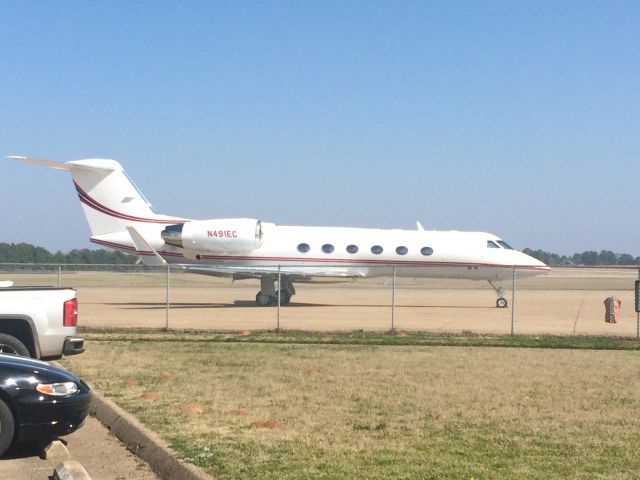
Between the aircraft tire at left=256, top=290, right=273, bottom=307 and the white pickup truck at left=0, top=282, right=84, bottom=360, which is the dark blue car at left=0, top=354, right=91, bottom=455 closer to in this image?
the white pickup truck at left=0, top=282, right=84, bottom=360

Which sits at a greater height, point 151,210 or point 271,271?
point 151,210

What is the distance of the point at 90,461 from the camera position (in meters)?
7.61

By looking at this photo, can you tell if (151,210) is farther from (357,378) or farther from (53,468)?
(53,468)

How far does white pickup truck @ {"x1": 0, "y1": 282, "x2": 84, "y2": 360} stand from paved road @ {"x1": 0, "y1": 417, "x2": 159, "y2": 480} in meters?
2.59

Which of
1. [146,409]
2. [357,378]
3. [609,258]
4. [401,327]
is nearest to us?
[146,409]

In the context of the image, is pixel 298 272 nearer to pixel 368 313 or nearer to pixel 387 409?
pixel 368 313

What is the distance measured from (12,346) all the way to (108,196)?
2113 centimetres

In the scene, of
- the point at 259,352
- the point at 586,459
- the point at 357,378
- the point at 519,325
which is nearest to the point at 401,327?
the point at 519,325

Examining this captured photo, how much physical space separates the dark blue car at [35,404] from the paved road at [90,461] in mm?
236

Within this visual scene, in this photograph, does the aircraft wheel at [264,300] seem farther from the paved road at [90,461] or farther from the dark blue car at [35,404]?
the dark blue car at [35,404]

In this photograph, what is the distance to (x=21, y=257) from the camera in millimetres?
85188

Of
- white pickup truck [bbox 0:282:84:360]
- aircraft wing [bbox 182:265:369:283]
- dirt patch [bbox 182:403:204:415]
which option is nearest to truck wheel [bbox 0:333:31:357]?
white pickup truck [bbox 0:282:84:360]

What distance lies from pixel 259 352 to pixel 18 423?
7.93 m

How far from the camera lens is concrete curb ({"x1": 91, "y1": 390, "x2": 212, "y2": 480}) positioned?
6.83 meters
